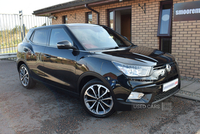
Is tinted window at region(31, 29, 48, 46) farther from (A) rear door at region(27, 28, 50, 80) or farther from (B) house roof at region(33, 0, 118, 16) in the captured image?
(B) house roof at region(33, 0, 118, 16)

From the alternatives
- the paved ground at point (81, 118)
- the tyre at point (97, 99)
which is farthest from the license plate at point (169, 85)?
the tyre at point (97, 99)

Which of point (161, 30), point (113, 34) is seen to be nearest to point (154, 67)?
point (113, 34)

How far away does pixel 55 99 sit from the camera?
175 inches

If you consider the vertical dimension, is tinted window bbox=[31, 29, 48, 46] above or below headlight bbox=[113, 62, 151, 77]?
above

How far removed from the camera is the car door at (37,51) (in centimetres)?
448

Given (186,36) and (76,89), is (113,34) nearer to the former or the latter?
(76,89)

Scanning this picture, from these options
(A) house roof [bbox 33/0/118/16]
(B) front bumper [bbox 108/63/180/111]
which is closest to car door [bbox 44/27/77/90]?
(B) front bumper [bbox 108/63/180/111]

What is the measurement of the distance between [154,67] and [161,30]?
166 inches

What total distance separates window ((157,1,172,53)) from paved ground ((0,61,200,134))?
313 centimetres

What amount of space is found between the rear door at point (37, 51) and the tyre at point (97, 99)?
61.8 inches

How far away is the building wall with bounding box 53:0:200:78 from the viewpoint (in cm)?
582

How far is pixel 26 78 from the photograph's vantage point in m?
5.35

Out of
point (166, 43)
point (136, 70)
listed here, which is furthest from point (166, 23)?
point (136, 70)

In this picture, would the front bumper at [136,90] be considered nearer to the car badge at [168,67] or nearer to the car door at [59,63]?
the car badge at [168,67]
